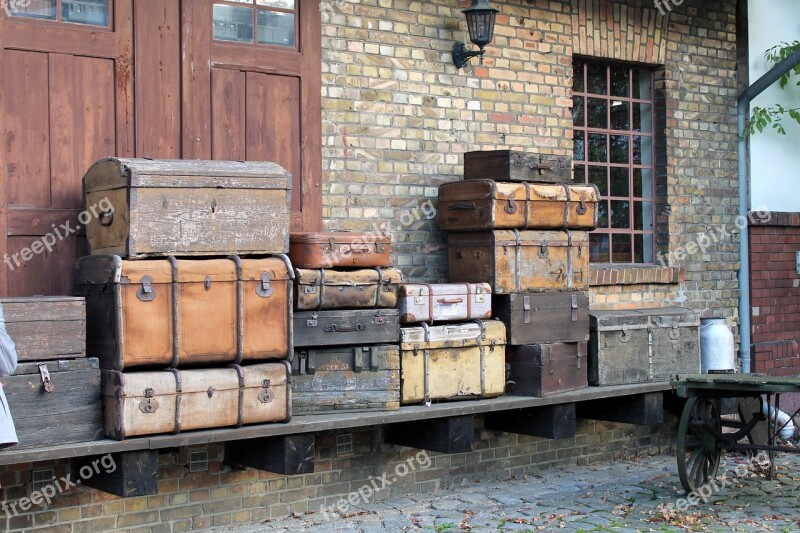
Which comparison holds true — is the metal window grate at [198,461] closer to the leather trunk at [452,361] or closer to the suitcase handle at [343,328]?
the suitcase handle at [343,328]

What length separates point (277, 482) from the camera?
22.3 ft

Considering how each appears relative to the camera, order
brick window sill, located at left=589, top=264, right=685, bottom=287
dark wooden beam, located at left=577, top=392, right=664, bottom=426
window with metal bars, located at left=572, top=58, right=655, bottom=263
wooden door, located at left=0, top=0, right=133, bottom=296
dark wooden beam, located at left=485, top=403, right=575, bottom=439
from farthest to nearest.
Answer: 1. window with metal bars, located at left=572, top=58, right=655, bottom=263
2. brick window sill, located at left=589, top=264, right=685, bottom=287
3. dark wooden beam, located at left=577, top=392, right=664, bottom=426
4. dark wooden beam, located at left=485, top=403, right=575, bottom=439
5. wooden door, located at left=0, top=0, right=133, bottom=296

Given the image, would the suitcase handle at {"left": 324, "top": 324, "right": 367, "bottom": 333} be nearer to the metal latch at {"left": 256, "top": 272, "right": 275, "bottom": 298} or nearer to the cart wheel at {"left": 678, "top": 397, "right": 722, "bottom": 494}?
the metal latch at {"left": 256, "top": 272, "right": 275, "bottom": 298}

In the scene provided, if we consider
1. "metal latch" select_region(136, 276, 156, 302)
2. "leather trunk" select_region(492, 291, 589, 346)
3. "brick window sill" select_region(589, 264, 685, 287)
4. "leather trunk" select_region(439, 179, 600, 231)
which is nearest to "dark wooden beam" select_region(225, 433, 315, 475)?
"metal latch" select_region(136, 276, 156, 302)

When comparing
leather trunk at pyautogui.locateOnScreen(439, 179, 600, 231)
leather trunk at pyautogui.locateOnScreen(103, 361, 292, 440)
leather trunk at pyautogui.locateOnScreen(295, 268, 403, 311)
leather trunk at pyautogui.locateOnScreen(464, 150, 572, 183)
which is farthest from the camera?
leather trunk at pyautogui.locateOnScreen(464, 150, 572, 183)

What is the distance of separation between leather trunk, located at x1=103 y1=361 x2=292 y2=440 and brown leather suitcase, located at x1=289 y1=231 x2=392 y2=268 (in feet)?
2.41

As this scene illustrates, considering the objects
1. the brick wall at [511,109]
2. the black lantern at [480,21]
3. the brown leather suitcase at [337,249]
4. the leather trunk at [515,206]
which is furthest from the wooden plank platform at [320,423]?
the black lantern at [480,21]

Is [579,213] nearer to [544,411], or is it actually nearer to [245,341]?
[544,411]

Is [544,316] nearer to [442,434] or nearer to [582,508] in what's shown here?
[442,434]

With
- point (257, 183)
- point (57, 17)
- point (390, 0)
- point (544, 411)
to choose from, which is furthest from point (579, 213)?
point (57, 17)

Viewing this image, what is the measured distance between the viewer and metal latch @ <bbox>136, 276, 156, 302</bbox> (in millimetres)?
5520

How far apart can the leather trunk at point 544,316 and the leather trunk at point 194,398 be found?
191 cm

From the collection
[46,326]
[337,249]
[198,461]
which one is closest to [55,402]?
[46,326]

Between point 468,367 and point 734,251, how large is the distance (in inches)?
148
